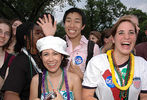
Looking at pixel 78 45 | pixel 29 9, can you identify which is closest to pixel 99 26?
pixel 29 9

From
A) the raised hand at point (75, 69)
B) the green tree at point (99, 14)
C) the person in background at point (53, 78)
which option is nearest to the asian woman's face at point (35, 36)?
the person in background at point (53, 78)

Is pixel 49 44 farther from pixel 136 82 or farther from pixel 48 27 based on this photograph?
pixel 136 82

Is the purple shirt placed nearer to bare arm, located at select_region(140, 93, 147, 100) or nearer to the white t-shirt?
the white t-shirt

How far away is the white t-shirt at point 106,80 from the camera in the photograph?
2.24 meters

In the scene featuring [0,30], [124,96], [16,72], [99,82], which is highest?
[0,30]

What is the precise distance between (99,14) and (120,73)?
3420 cm

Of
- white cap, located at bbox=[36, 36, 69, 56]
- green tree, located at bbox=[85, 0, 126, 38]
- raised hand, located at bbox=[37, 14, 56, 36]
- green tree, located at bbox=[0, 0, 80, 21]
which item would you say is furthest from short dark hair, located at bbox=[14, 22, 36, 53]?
green tree, located at bbox=[85, 0, 126, 38]

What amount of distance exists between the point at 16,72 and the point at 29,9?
58.5 ft

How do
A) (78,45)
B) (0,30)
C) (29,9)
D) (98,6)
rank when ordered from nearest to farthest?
(0,30)
(78,45)
(29,9)
(98,6)

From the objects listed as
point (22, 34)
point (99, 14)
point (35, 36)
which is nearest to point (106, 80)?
point (35, 36)

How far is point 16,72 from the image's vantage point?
2.19 m

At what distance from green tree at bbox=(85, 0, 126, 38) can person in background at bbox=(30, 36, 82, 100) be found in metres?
31.0

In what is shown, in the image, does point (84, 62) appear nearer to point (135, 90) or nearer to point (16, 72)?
point (135, 90)

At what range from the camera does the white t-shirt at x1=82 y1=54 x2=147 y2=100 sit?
7.36 feet
